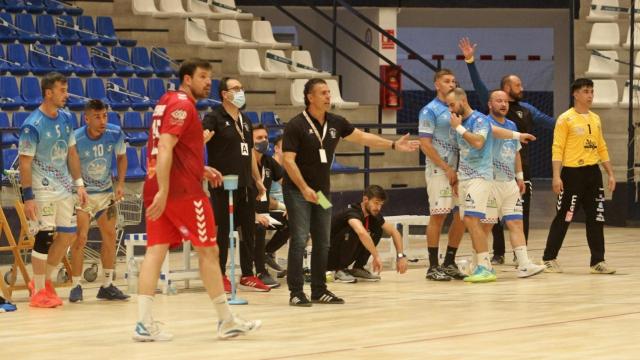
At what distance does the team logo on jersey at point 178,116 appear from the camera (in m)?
9.13

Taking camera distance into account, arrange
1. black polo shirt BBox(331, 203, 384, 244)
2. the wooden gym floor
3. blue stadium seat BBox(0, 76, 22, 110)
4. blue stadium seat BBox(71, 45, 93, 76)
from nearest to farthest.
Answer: the wooden gym floor
black polo shirt BBox(331, 203, 384, 244)
blue stadium seat BBox(0, 76, 22, 110)
blue stadium seat BBox(71, 45, 93, 76)

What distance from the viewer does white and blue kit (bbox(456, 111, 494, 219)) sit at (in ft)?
42.9

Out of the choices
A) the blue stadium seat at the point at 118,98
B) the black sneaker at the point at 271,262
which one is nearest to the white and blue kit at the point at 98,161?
the black sneaker at the point at 271,262

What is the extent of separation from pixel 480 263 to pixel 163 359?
17.2 ft

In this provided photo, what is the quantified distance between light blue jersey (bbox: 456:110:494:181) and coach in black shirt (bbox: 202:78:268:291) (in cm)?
196

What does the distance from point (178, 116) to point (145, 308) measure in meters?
1.25

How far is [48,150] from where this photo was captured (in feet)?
37.6

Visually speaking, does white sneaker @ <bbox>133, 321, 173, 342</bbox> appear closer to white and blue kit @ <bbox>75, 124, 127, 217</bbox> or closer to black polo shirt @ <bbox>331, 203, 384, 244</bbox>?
white and blue kit @ <bbox>75, 124, 127, 217</bbox>

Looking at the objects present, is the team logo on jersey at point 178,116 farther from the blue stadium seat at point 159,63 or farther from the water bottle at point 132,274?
the blue stadium seat at point 159,63

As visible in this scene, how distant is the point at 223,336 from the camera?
9.29 m

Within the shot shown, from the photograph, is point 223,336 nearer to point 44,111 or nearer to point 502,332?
point 502,332

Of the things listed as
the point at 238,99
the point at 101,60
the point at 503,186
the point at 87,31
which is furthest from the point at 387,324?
the point at 87,31

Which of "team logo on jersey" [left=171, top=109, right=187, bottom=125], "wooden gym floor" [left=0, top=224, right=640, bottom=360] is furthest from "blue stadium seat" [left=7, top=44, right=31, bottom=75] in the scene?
"team logo on jersey" [left=171, top=109, right=187, bottom=125]

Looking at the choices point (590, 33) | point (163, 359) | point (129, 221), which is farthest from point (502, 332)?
point (590, 33)
